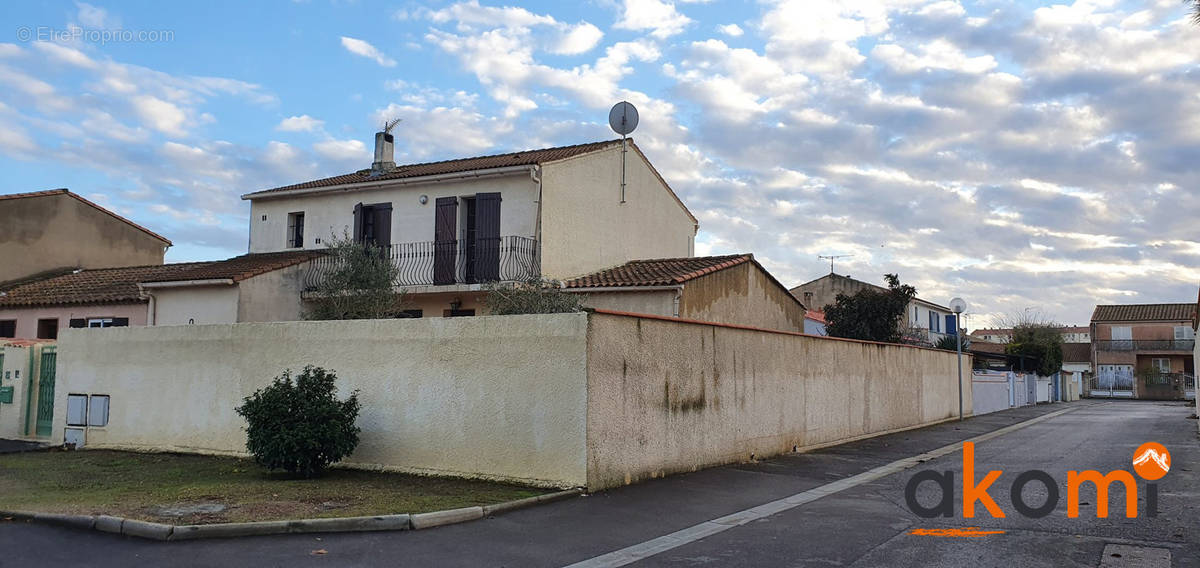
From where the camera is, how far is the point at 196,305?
826 inches

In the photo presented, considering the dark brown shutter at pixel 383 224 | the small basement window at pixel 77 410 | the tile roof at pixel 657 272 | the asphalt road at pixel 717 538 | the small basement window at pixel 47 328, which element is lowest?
the asphalt road at pixel 717 538

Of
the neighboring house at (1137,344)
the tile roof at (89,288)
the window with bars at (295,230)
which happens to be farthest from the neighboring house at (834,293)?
the tile roof at (89,288)

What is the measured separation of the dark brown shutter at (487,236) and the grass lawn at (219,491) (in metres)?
9.30

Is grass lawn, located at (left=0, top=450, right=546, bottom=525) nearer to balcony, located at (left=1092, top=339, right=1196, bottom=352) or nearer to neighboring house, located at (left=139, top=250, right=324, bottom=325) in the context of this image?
neighboring house, located at (left=139, top=250, right=324, bottom=325)

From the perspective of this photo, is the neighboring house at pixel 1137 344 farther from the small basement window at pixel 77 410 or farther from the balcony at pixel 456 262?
the small basement window at pixel 77 410

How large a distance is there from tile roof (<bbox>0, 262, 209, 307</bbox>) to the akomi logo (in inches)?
793

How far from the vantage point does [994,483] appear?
38.2ft

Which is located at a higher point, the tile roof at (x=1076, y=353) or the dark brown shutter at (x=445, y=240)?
the dark brown shutter at (x=445, y=240)

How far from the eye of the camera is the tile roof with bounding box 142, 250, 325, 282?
20.5 m

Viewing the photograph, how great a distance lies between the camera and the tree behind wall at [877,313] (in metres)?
29.7

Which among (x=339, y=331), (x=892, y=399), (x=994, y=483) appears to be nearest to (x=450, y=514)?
(x=339, y=331)

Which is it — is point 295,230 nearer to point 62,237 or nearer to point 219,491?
point 62,237

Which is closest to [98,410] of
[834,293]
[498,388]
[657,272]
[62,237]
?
[498,388]

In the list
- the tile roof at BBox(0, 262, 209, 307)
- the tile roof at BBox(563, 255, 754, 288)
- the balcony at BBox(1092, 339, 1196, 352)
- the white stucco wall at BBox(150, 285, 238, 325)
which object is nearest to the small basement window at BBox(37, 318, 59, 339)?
the tile roof at BBox(0, 262, 209, 307)
